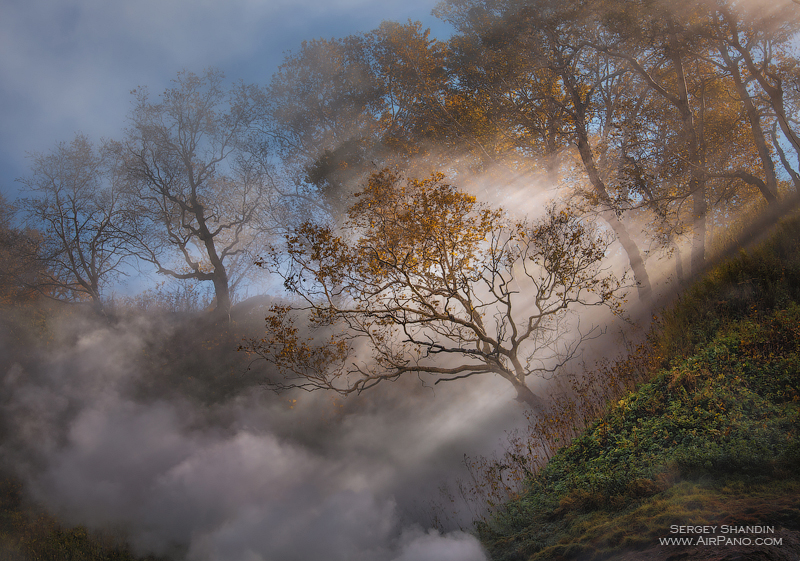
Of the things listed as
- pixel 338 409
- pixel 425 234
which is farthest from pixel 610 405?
pixel 338 409

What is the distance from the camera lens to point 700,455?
186 inches

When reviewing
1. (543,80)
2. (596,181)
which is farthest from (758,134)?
(543,80)

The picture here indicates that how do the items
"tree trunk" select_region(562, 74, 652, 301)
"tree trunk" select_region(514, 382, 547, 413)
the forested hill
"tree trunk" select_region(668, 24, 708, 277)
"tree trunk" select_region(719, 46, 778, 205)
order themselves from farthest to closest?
"tree trunk" select_region(562, 74, 652, 301)
"tree trunk" select_region(668, 24, 708, 277)
"tree trunk" select_region(719, 46, 778, 205)
"tree trunk" select_region(514, 382, 547, 413)
the forested hill

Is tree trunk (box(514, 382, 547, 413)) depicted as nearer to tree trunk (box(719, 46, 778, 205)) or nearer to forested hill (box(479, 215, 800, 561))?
forested hill (box(479, 215, 800, 561))

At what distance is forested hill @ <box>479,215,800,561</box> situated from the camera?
3.80 meters

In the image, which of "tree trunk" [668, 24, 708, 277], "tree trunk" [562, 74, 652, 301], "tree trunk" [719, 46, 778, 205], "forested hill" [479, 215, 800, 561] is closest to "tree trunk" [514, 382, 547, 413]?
"forested hill" [479, 215, 800, 561]

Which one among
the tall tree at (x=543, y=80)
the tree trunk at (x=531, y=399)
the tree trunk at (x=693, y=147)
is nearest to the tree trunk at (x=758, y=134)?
the tree trunk at (x=693, y=147)

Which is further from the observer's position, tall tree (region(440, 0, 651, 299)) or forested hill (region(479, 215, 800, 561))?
tall tree (region(440, 0, 651, 299))

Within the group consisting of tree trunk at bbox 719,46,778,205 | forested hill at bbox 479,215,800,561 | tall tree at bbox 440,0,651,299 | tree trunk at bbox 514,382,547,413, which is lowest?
forested hill at bbox 479,215,800,561

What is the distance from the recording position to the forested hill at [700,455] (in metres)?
3.80

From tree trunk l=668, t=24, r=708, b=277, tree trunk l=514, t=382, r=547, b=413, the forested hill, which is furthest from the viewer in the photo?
tree trunk l=668, t=24, r=708, b=277

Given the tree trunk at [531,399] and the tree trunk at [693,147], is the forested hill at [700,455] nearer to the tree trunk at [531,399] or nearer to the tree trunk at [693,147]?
the tree trunk at [531,399]

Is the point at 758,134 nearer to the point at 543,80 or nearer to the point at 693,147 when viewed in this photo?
the point at 693,147

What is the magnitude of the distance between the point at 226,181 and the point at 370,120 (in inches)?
334
